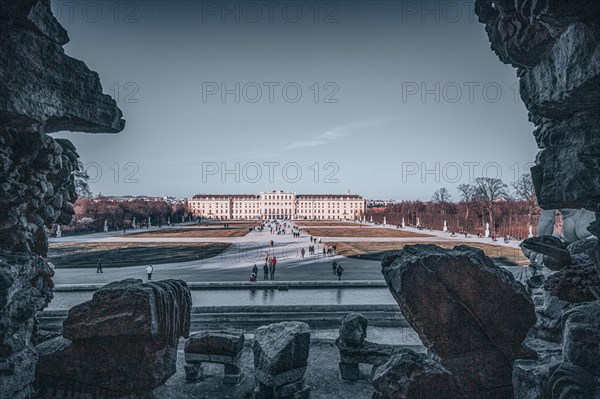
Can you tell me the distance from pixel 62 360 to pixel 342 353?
3.69m

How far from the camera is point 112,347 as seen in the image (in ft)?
12.0

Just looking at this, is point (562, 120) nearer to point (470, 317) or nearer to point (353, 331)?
point (470, 317)

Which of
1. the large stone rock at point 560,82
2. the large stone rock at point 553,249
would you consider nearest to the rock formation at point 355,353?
the large stone rock at point 553,249

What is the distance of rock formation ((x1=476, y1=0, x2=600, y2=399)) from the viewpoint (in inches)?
97.2

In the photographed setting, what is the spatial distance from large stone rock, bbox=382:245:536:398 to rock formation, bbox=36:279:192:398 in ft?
7.86

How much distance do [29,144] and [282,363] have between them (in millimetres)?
3661

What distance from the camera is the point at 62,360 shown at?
3.69 meters

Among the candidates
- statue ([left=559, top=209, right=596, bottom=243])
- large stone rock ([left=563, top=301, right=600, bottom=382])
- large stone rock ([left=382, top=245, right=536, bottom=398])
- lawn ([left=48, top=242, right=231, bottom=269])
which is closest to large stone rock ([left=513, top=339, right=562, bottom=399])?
large stone rock ([left=563, top=301, right=600, bottom=382])

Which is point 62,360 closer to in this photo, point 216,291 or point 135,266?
point 216,291

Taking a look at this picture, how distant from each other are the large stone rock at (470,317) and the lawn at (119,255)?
69.8ft

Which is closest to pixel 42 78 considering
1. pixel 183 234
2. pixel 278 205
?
pixel 183 234

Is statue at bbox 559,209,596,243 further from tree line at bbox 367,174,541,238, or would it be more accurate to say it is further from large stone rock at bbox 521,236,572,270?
tree line at bbox 367,174,541,238

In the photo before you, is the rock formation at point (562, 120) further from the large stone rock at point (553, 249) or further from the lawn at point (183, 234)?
the lawn at point (183, 234)

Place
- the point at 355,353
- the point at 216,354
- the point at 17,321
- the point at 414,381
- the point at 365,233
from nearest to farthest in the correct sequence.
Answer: the point at 414,381 → the point at 17,321 → the point at 216,354 → the point at 355,353 → the point at 365,233
